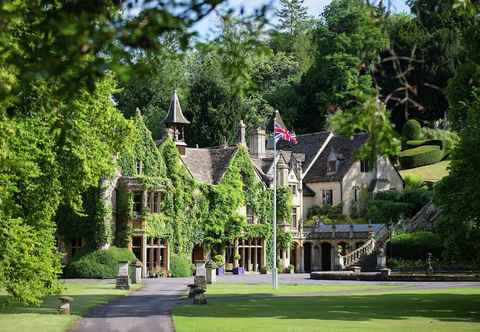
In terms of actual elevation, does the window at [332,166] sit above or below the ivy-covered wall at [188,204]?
above

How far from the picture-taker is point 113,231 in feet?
171

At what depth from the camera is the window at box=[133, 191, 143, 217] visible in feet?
173

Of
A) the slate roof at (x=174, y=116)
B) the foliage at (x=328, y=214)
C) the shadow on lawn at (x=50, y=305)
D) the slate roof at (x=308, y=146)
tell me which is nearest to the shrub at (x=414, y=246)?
the foliage at (x=328, y=214)

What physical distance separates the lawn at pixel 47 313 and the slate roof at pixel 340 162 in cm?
3548

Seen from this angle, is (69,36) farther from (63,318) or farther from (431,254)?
(431,254)

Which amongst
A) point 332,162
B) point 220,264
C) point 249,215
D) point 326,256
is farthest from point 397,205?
point 220,264

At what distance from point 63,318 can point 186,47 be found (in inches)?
662

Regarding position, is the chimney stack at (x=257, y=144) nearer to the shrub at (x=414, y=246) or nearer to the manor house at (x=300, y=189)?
the manor house at (x=300, y=189)

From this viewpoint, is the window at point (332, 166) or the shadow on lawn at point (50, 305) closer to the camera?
the shadow on lawn at point (50, 305)

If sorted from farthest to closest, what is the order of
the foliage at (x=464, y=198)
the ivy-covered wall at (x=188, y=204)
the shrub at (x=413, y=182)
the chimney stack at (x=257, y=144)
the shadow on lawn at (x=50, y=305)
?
1. the chimney stack at (x=257, y=144)
2. the shrub at (x=413, y=182)
3. the ivy-covered wall at (x=188, y=204)
4. the shadow on lawn at (x=50, y=305)
5. the foliage at (x=464, y=198)

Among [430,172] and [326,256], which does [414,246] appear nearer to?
[326,256]

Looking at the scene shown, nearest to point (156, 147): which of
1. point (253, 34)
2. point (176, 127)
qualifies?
point (176, 127)

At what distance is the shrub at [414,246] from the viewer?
52969 mm

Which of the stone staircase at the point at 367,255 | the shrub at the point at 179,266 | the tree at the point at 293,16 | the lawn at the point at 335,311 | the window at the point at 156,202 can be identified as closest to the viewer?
the lawn at the point at 335,311
